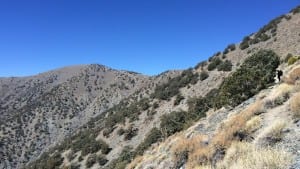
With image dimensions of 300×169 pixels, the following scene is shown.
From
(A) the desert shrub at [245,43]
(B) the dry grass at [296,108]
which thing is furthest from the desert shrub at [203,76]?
(B) the dry grass at [296,108]

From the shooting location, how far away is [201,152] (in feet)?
41.4

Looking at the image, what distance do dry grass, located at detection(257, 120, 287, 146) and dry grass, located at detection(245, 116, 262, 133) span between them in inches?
45.3

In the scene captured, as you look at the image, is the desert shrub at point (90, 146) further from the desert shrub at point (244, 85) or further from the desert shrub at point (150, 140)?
the desert shrub at point (244, 85)

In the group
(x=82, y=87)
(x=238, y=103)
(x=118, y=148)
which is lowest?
(x=118, y=148)

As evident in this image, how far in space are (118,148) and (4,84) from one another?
12131cm

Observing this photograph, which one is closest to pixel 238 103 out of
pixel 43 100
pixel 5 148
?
pixel 5 148

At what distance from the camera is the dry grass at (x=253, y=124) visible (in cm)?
1232

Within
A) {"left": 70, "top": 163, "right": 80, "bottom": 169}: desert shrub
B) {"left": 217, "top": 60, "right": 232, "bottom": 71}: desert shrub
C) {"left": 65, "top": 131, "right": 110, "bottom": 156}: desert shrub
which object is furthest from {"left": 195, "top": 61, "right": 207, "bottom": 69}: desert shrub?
{"left": 70, "top": 163, "right": 80, "bottom": 169}: desert shrub

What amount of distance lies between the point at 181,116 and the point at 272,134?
86.6 feet

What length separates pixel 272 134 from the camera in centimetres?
1059

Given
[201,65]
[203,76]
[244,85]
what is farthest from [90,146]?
[244,85]

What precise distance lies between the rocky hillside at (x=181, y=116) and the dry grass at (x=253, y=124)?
0.03 metres

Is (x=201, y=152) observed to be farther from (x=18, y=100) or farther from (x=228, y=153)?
(x=18, y=100)

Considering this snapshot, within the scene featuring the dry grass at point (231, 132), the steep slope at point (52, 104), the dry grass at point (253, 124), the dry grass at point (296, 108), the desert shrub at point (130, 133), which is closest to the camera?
the dry grass at point (296, 108)
